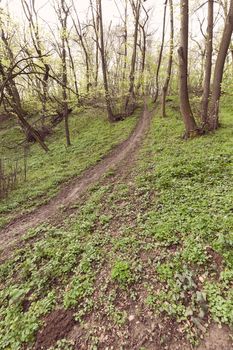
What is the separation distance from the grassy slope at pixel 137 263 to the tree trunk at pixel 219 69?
184 inches

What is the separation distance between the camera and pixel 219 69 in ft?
32.7

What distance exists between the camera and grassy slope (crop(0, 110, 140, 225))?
801 cm

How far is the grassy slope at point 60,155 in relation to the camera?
8014 mm

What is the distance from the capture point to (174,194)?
5.73m

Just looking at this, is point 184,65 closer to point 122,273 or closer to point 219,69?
point 219,69

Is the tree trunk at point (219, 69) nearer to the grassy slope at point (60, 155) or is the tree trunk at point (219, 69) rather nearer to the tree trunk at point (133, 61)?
the grassy slope at point (60, 155)

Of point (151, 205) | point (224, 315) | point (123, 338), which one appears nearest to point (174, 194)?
point (151, 205)

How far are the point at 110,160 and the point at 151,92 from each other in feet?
92.5

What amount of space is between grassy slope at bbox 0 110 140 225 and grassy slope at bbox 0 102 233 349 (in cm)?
250

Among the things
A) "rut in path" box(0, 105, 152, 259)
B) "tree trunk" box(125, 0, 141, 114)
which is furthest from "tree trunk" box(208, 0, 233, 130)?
"tree trunk" box(125, 0, 141, 114)

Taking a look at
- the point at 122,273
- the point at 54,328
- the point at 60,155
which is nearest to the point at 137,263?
the point at 122,273

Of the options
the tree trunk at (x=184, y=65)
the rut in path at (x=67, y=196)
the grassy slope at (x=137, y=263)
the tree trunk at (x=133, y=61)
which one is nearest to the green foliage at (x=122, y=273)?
the grassy slope at (x=137, y=263)

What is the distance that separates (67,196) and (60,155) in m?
5.86

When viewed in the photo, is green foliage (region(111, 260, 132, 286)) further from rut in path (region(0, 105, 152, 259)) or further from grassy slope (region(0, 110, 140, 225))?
grassy slope (region(0, 110, 140, 225))
